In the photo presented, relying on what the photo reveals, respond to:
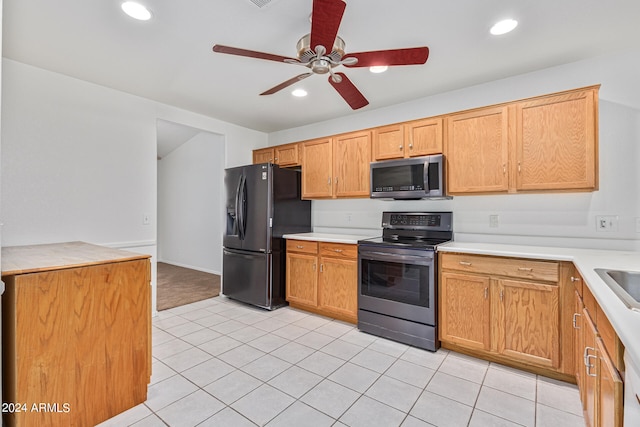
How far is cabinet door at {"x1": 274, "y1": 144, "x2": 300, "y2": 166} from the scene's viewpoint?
3.91 metres

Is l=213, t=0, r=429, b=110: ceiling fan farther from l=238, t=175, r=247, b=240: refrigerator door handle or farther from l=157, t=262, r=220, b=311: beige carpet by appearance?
l=157, t=262, r=220, b=311: beige carpet

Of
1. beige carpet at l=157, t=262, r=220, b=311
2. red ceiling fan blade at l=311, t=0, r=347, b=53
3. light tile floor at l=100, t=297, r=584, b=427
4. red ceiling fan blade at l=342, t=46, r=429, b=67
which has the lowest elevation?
light tile floor at l=100, t=297, r=584, b=427

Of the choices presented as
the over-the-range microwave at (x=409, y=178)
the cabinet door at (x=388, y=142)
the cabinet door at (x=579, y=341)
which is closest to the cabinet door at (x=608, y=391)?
the cabinet door at (x=579, y=341)

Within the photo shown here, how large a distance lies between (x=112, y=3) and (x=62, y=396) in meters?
2.19

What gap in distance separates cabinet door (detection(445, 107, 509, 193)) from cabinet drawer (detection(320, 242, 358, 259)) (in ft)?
3.54

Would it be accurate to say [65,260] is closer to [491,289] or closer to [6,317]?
[6,317]

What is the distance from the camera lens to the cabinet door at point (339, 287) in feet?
10.1

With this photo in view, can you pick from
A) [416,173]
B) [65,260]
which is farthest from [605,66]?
[65,260]

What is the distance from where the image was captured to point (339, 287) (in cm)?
319

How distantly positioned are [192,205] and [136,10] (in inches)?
173

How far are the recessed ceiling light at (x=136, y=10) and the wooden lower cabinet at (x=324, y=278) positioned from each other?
2384mm

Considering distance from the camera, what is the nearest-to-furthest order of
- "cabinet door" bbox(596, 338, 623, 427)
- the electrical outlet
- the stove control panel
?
"cabinet door" bbox(596, 338, 623, 427) → the electrical outlet → the stove control panel

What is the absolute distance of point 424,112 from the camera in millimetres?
3234

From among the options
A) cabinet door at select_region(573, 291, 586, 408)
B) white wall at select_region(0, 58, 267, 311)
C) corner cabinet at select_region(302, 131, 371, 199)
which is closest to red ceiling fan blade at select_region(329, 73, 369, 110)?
corner cabinet at select_region(302, 131, 371, 199)
